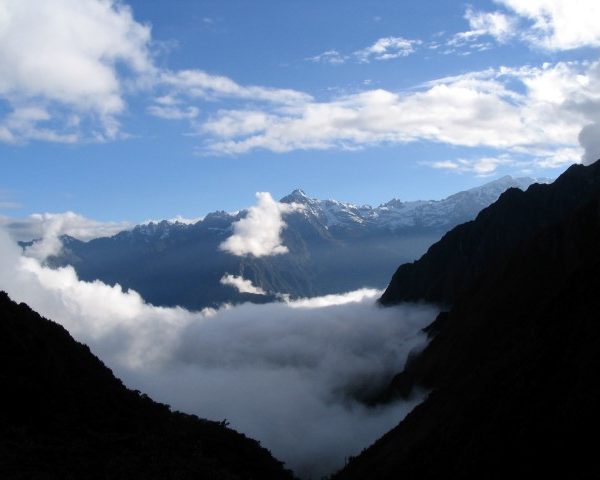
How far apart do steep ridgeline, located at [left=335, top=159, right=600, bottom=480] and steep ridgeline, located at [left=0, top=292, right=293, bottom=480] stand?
2319cm

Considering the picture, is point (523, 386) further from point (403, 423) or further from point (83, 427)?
point (83, 427)

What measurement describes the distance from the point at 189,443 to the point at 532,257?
8727cm

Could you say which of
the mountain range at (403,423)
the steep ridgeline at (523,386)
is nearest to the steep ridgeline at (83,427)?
the mountain range at (403,423)

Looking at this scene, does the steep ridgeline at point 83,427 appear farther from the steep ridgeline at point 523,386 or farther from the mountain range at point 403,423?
the steep ridgeline at point 523,386

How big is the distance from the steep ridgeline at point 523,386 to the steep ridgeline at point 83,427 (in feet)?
76.1

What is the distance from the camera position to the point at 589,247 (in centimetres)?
11519

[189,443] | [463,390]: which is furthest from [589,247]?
[189,443]

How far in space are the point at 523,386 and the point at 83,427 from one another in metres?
48.2

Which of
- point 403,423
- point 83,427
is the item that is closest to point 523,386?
point 403,423

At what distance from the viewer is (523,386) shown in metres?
72.6

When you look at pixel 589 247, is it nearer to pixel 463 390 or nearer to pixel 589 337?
pixel 463 390

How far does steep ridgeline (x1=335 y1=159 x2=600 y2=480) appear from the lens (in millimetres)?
58688

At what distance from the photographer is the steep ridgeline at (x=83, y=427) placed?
56094 millimetres

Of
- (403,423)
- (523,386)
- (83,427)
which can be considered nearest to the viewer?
(83,427)
